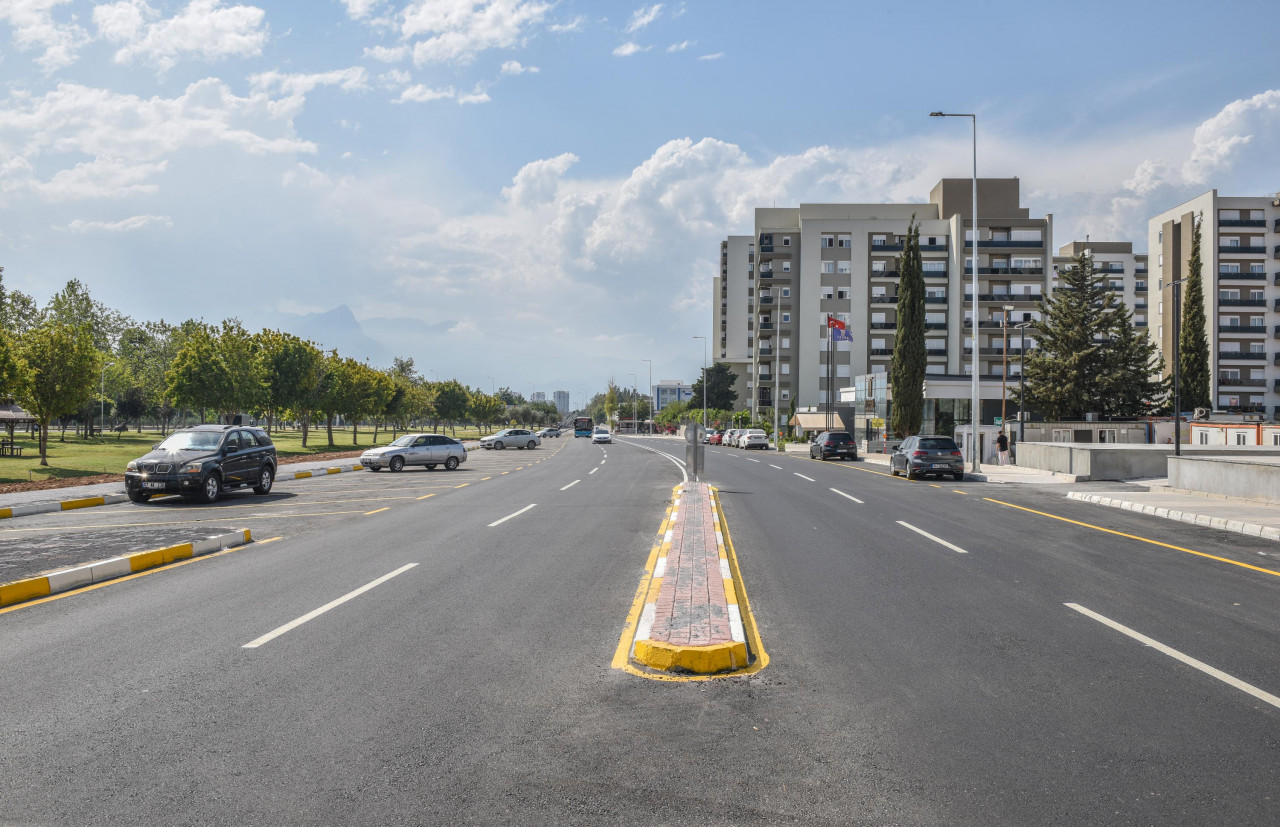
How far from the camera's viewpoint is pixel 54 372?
90.6ft

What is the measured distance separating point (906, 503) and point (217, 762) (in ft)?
53.3

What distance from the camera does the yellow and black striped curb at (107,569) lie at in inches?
315

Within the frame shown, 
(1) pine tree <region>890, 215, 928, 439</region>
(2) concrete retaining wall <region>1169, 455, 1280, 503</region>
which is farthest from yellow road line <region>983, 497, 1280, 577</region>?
(1) pine tree <region>890, 215, 928, 439</region>

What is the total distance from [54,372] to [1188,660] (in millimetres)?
33636

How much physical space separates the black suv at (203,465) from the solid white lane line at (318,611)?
434 inches

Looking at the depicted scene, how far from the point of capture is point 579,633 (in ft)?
21.5

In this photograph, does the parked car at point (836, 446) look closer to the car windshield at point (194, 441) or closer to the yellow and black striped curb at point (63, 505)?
the car windshield at point (194, 441)

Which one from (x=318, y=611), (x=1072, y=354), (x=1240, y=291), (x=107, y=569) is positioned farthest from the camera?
(x=1240, y=291)

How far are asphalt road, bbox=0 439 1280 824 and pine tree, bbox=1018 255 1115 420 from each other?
44029mm

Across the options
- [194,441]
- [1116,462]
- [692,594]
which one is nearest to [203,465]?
[194,441]

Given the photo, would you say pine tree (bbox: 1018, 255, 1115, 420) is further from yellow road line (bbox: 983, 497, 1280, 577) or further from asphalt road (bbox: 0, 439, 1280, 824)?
asphalt road (bbox: 0, 439, 1280, 824)

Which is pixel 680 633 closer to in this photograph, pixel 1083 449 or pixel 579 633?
pixel 579 633

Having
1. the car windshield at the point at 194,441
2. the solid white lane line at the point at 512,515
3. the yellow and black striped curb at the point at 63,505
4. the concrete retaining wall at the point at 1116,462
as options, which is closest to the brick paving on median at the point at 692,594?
the solid white lane line at the point at 512,515

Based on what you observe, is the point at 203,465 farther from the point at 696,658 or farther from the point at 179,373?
the point at 179,373
